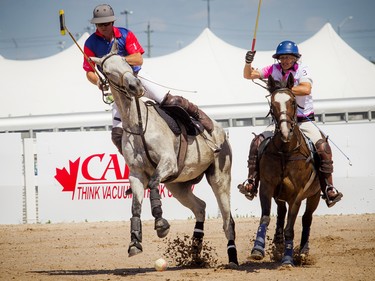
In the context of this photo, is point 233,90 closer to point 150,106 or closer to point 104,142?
point 104,142

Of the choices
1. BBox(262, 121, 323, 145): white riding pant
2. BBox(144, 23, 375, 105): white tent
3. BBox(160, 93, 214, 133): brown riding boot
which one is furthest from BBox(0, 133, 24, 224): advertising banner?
BBox(144, 23, 375, 105): white tent

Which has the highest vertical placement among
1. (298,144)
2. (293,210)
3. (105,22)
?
(105,22)

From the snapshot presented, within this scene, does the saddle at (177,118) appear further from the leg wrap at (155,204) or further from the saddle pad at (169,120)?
the leg wrap at (155,204)

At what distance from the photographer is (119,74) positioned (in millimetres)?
8453

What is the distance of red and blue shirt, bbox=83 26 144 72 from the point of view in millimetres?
9133

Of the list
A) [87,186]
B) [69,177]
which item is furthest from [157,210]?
[69,177]

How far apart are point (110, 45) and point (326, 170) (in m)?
3.07

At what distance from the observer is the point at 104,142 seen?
1650 cm

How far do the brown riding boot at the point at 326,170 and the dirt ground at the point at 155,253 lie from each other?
2.83 feet

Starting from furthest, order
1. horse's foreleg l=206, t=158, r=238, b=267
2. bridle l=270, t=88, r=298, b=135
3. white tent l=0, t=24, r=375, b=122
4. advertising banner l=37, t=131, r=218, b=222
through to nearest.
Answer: white tent l=0, t=24, r=375, b=122 < advertising banner l=37, t=131, r=218, b=222 < horse's foreleg l=206, t=158, r=238, b=267 < bridle l=270, t=88, r=298, b=135

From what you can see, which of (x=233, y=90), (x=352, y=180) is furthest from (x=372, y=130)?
(x=233, y=90)

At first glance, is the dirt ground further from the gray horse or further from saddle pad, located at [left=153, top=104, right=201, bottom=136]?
saddle pad, located at [left=153, top=104, right=201, bottom=136]

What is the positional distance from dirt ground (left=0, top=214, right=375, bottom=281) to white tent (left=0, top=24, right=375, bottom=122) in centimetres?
1363

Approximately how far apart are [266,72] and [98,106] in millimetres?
20429
